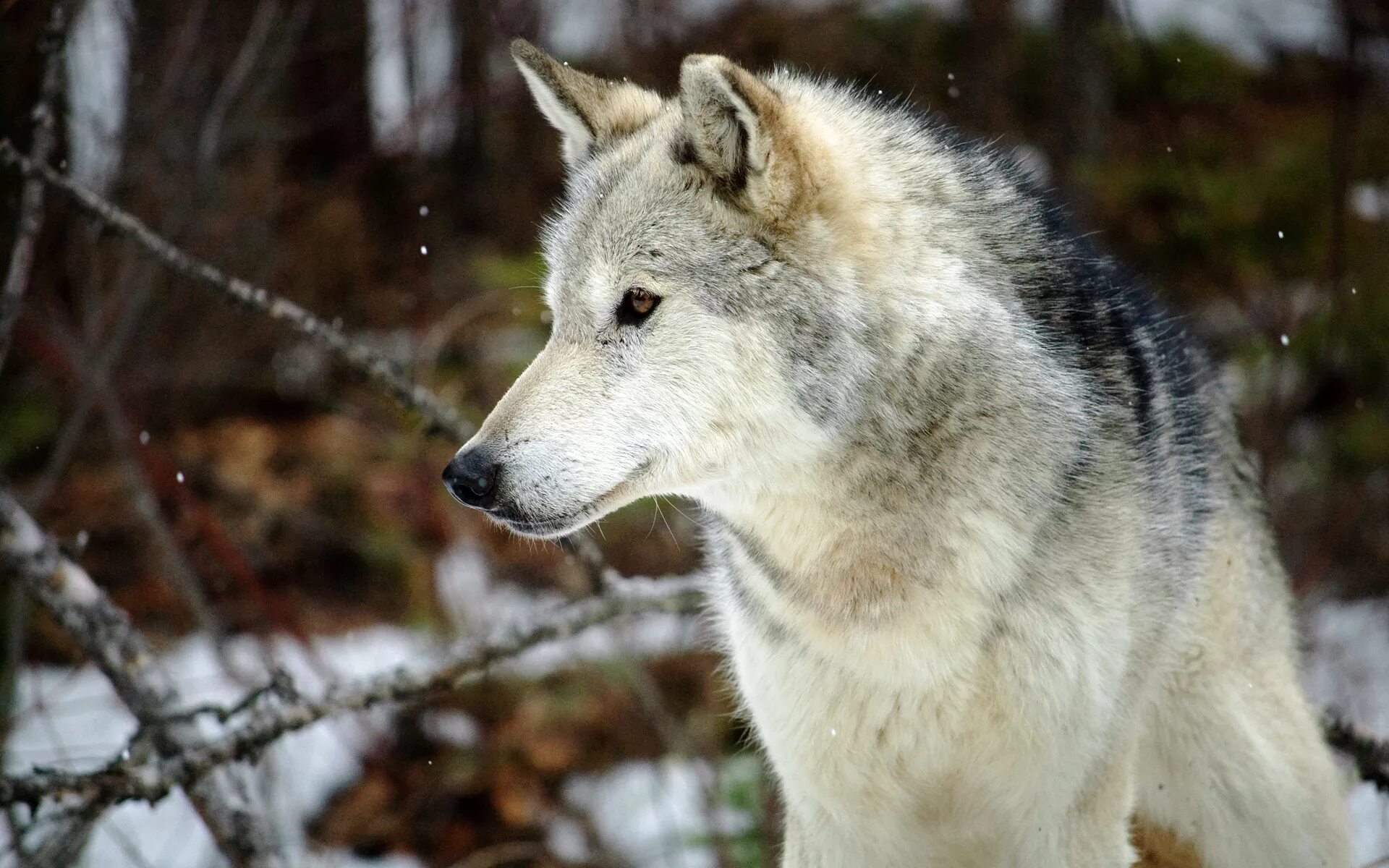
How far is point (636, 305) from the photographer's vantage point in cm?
249

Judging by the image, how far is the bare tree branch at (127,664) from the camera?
2.98 metres

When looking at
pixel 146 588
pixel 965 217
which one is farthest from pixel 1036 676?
pixel 146 588

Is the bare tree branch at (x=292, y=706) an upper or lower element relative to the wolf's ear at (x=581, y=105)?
lower

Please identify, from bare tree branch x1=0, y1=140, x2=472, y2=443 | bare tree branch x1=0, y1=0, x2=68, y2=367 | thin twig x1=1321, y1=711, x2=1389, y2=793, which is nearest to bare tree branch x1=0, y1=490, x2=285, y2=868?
bare tree branch x1=0, y1=0, x2=68, y2=367

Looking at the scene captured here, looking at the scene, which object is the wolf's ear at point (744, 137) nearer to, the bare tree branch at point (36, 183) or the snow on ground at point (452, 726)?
the bare tree branch at point (36, 183)

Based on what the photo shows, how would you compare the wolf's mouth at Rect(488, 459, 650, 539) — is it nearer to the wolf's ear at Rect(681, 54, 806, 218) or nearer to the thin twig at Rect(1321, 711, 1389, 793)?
the wolf's ear at Rect(681, 54, 806, 218)

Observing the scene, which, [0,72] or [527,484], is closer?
[527,484]

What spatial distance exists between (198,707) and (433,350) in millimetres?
2359

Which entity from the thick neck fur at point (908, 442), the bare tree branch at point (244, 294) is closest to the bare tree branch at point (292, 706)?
the bare tree branch at point (244, 294)

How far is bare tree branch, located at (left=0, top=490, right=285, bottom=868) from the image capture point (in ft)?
9.78

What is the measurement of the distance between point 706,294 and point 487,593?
4.47 meters

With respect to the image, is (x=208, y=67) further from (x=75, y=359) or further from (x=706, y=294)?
(x=706, y=294)

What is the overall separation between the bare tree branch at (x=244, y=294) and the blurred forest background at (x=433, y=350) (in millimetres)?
1144

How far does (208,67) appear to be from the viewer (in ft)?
18.0
